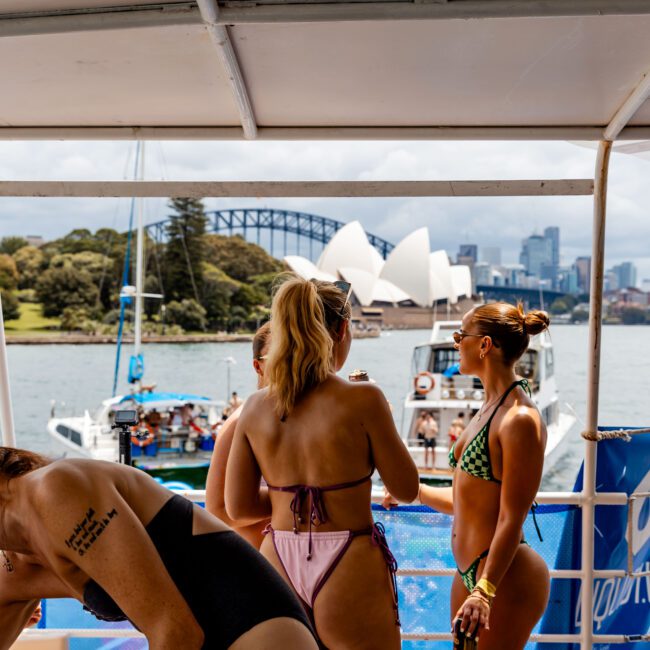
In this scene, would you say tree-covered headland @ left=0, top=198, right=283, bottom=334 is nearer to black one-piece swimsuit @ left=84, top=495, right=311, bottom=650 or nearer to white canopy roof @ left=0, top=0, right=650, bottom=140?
white canopy roof @ left=0, top=0, right=650, bottom=140

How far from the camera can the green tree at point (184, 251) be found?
3900 cm

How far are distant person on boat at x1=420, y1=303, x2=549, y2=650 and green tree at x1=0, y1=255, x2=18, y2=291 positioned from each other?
38072mm

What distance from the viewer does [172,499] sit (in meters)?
1.24

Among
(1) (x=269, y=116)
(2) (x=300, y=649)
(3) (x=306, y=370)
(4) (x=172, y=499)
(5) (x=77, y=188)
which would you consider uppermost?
(1) (x=269, y=116)

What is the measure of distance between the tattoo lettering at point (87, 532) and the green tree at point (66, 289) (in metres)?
36.0

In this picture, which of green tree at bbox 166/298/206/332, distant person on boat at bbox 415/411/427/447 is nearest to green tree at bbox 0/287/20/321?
green tree at bbox 166/298/206/332

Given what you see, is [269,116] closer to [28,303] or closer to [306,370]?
[306,370]

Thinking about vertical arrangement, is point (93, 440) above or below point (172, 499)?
below


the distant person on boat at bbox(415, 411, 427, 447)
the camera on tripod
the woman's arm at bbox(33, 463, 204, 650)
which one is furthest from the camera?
the distant person on boat at bbox(415, 411, 427, 447)

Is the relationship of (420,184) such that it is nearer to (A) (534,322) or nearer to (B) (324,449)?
(A) (534,322)

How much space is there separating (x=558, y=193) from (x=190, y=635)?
1839 millimetres

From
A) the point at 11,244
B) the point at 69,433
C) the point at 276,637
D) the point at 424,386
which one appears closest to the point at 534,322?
the point at 276,637

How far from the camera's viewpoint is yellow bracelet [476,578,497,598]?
1.86 meters

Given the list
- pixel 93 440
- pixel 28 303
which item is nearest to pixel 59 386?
pixel 28 303
